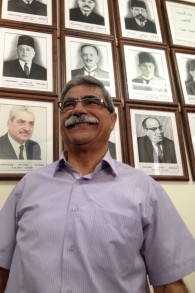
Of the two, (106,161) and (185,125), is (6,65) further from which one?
(185,125)

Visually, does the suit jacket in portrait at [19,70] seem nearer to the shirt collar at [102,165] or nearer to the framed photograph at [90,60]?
the framed photograph at [90,60]

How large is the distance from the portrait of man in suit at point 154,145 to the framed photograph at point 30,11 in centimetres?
69

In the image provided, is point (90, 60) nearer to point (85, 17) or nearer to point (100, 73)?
point (100, 73)

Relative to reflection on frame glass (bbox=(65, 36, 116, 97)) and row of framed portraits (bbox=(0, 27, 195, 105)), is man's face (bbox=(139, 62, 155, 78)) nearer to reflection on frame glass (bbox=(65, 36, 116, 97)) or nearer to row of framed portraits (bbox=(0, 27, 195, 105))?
row of framed portraits (bbox=(0, 27, 195, 105))

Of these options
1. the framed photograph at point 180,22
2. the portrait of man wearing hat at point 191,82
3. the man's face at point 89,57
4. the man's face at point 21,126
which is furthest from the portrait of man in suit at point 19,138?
the framed photograph at point 180,22

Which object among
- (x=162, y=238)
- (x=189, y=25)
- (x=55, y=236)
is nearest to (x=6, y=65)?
(x=55, y=236)

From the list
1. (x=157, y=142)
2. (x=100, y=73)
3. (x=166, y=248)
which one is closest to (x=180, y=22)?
(x=100, y=73)

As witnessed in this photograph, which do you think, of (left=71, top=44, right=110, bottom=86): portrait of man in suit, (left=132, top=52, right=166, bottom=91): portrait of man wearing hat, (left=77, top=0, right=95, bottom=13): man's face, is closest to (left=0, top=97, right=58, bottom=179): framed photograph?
(left=71, top=44, right=110, bottom=86): portrait of man in suit

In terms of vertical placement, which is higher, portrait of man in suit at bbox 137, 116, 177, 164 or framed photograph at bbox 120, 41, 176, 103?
framed photograph at bbox 120, 41, 176, 103

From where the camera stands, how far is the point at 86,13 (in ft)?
4.45

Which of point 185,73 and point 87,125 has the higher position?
point 185,73

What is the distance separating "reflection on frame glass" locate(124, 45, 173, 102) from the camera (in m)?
1.25

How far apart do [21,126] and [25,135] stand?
0.14 feet

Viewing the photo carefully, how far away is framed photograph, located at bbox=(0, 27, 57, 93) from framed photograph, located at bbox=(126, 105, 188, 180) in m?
0.40
